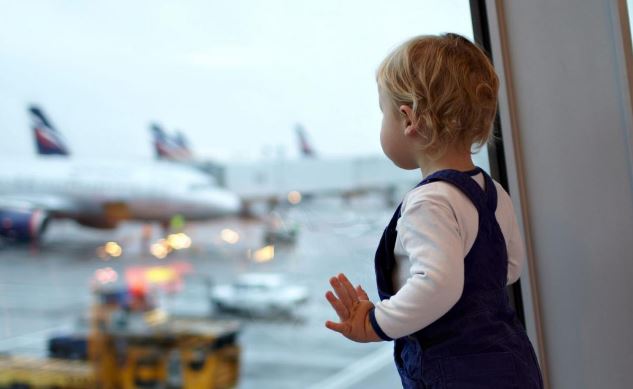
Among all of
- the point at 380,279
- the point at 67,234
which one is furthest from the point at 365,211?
the point at 67,234

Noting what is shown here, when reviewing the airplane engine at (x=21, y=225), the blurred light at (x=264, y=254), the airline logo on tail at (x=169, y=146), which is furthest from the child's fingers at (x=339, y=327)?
the blurred light at (x=264, y=254)

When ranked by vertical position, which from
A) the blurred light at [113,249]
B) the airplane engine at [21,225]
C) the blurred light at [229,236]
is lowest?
the blurred light at [229,236]

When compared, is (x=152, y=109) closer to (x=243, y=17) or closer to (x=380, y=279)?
(x=243, y=17)

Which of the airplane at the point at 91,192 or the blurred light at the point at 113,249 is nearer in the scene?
the airplane at the point at 91,192

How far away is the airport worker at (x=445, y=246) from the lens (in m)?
0.46

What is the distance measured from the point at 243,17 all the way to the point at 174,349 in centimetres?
249

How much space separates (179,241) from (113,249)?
794mm

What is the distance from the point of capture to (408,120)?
0.51 metres

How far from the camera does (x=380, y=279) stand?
546 mm

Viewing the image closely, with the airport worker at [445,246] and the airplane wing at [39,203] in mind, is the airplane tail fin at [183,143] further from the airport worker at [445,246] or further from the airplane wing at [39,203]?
the airport worker at [445,246]

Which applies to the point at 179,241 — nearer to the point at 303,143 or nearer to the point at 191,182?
the point at 191,182

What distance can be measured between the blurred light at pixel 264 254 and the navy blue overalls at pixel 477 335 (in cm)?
435

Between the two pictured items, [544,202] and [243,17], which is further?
[243,17]

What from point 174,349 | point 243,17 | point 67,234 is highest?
point 243,17
